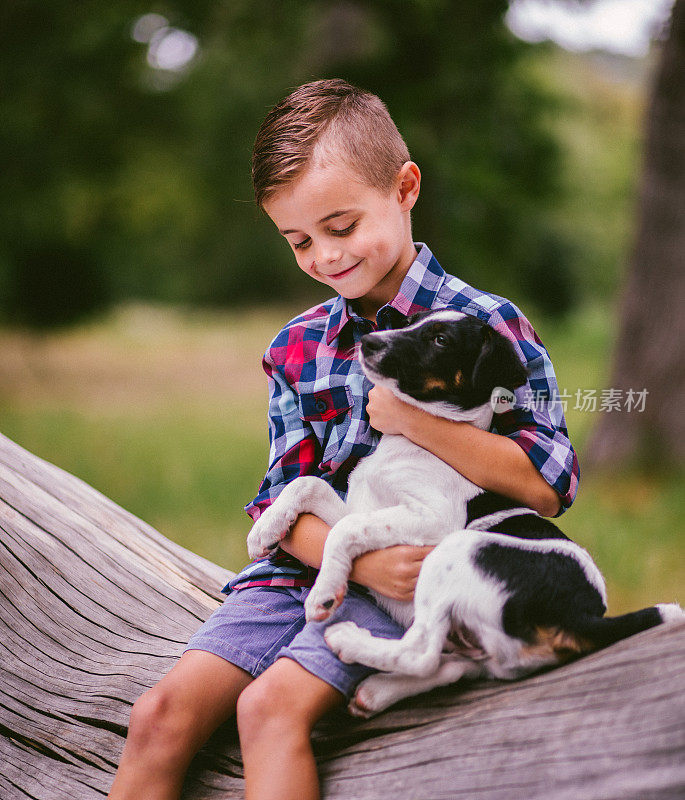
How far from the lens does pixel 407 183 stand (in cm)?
237

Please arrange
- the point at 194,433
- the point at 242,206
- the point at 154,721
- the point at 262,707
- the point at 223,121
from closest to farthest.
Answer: the point at 262,707 < the point at 154,721 < the point at 194,433 < the point at 223,121 < the point at 242,206

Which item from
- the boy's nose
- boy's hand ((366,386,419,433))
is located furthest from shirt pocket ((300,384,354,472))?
the boy's nose

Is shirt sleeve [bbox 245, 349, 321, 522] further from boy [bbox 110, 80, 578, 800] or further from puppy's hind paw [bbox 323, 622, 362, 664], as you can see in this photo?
puppy's hind paw [bbox 323, 622, 362, 664]

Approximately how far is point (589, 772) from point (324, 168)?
1.65 meters

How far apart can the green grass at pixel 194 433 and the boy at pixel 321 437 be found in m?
3.15

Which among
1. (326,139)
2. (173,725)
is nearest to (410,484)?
(173,725)

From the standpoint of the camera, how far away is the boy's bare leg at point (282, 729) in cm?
187

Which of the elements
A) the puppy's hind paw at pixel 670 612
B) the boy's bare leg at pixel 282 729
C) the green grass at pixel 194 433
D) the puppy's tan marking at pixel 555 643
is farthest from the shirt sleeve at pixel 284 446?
the green grass at pixel 194 433

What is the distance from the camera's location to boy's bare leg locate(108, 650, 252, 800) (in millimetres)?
2059

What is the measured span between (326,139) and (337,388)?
2.41 feet

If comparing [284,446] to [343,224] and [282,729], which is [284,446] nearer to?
[343,224]

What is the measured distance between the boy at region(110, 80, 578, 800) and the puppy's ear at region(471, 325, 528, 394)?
0.11 m

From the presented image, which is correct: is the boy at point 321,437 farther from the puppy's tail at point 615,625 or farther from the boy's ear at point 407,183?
the puppy's tail at point 615,625

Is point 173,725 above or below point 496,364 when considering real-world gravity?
below
